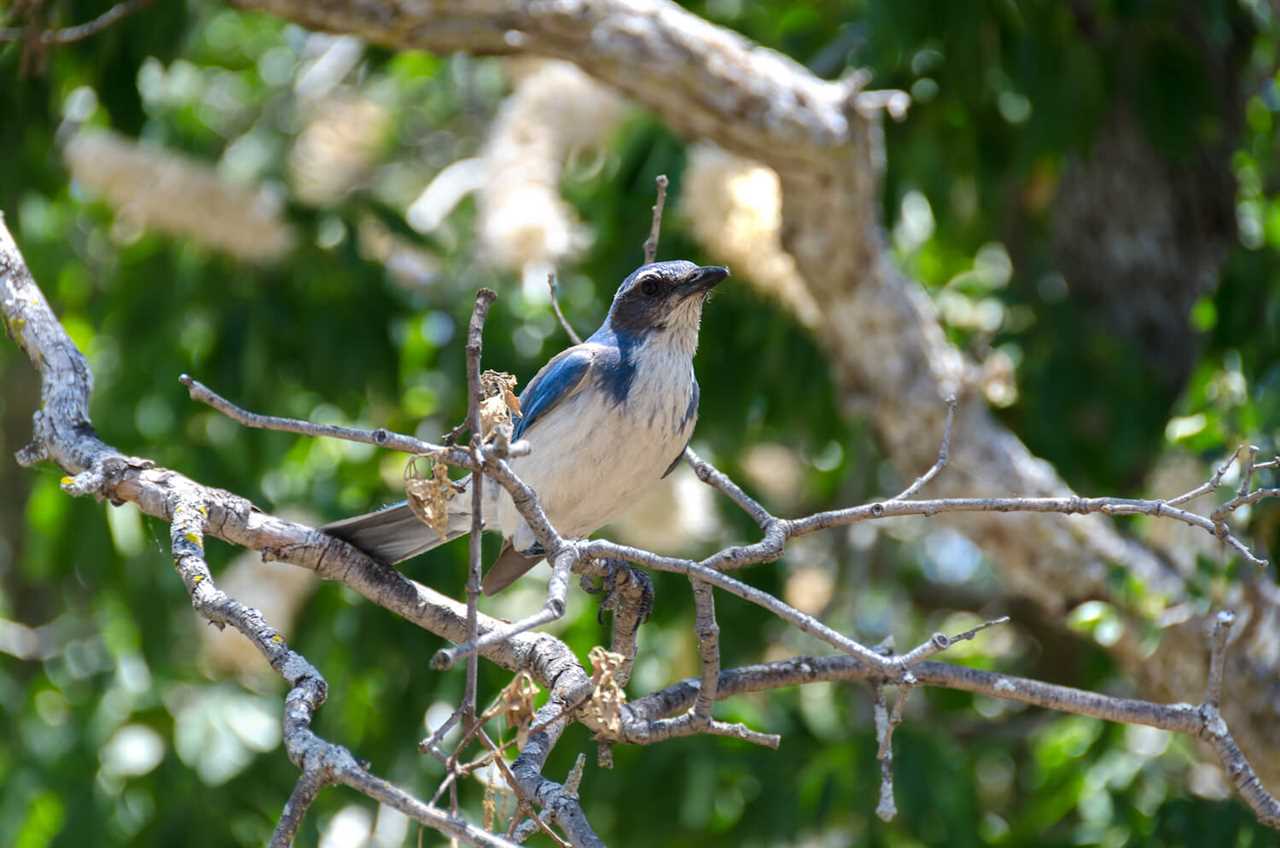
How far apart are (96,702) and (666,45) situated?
346 cm

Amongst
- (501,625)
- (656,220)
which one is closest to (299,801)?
(501,625)

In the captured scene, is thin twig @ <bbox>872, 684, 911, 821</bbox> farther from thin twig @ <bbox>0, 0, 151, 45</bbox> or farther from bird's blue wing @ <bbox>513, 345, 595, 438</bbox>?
thin twig @ <bbox>0, 0, 151, 45</bbox>

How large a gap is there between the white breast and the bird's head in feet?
0.30

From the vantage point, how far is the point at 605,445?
341 centimetres

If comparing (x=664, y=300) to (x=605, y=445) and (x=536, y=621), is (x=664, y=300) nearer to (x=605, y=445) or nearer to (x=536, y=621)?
(x=605, y=445)

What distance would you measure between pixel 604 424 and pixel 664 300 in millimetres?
429

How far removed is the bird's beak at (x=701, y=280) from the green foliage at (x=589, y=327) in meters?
1.40

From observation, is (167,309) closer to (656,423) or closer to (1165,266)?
(656,423)

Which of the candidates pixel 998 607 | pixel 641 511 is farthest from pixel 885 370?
pixel 998 607

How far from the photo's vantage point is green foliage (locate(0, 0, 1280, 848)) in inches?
197

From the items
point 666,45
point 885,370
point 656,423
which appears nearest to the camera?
point 656,423

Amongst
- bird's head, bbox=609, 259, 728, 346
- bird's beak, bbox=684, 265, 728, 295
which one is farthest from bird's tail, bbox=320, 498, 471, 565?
bird's beak, bbox=684, 265, 728, 295

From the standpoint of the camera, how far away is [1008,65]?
17.8ft

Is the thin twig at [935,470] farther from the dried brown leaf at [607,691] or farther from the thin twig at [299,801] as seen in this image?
the thin twig at [299,801]
